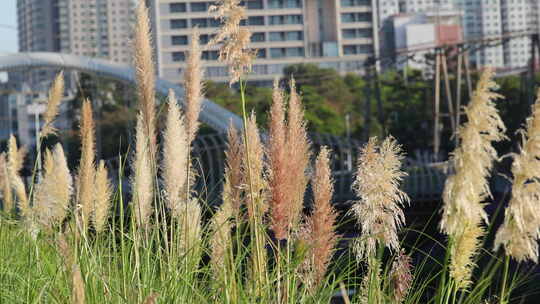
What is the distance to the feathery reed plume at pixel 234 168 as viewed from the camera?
7.75 feet

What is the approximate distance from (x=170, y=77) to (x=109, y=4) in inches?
220

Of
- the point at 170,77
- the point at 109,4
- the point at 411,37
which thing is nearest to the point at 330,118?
the point at 170,77

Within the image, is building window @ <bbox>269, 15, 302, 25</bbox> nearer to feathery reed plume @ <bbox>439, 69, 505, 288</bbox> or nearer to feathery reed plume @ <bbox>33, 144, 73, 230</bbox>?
feathery reed plume @ <bbox>33, 144, 73, 230</bbox>

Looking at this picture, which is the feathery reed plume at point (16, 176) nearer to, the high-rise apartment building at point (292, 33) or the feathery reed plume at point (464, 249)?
the feathery reed plume at point (464, 249)

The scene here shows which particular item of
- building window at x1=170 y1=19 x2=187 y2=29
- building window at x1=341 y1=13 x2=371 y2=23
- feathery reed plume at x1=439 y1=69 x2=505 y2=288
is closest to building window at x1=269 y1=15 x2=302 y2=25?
building window at x1=341 y1=13 x2=371 y2=23

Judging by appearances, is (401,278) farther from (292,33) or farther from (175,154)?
(292,33)

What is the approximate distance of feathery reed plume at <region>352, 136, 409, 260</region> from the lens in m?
2.05

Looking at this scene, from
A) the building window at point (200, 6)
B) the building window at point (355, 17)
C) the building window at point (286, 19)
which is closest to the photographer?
the building window at point (200, 6)

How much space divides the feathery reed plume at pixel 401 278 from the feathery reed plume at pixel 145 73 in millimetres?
798

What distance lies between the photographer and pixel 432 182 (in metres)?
27.2

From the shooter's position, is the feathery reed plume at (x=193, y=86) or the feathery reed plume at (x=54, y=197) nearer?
the feathery reed plume at (x=193, y=86)

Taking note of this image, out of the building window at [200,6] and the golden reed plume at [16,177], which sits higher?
the building window at [200,6]

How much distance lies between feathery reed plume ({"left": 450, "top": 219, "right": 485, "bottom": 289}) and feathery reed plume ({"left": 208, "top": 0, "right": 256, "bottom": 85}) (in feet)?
2.31

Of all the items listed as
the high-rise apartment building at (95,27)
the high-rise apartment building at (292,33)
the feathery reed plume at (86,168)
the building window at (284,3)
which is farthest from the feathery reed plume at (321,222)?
the building window at (284,3)
